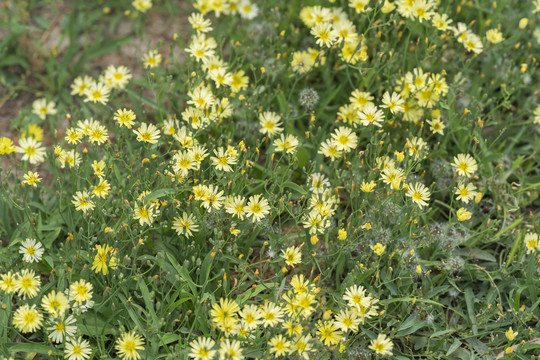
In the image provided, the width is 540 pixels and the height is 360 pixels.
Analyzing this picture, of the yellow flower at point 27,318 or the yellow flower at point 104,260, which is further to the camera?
the yellow flower at point 104,260

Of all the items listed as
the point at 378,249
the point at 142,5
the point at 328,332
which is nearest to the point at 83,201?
the point at 328,332

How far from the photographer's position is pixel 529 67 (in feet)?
16.0

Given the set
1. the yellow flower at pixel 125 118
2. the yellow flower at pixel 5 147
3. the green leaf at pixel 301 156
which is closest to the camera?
the yellow flower at pixel 5 147

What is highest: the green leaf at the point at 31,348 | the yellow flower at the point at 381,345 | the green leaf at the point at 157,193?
the green leaf at the point at 157,193

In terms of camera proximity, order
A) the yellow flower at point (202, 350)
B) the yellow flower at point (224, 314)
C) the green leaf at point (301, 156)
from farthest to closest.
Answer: the green leaf at point (301, 156) → the yellow flower at point (224, 314) → the yellow flower at point (202, 350)

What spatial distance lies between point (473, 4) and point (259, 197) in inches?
106

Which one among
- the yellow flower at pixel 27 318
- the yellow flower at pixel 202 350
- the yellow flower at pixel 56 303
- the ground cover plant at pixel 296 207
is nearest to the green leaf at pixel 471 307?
the ground cover plant at pixel 296 207

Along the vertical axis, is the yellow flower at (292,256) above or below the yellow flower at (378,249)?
below

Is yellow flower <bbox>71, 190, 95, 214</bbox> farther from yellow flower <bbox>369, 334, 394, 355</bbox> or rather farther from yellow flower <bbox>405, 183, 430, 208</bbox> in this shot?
yellow flower <bbox>405, 183, 430, 208</bbox>

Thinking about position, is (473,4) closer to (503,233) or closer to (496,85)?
(496,85)

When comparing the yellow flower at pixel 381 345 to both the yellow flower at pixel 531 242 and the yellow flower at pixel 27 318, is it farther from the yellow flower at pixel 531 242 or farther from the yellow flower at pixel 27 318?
the yellow flower at pixel 27 318

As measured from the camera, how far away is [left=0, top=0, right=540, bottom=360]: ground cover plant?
3412 mm

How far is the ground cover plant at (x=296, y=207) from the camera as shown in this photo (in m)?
3.41

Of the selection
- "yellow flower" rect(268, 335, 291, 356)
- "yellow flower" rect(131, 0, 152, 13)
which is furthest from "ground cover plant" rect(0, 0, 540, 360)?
"yellow flower" rect(131, 0, 152, 13)
